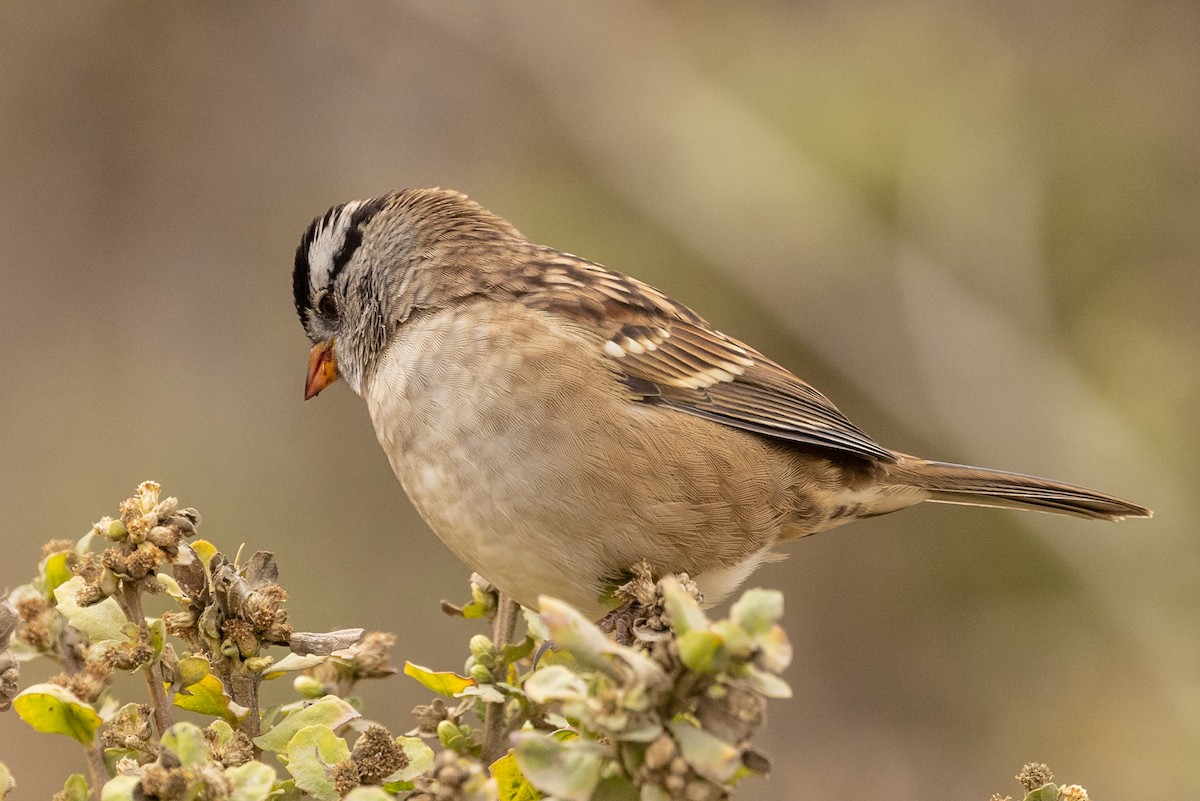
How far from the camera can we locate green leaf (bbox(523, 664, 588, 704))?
43.3 inches

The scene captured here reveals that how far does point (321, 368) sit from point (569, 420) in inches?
35.2

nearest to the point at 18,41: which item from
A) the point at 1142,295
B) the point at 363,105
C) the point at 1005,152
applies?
the point at 363,105

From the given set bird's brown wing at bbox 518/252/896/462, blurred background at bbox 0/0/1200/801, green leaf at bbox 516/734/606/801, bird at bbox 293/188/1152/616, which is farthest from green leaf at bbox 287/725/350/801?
blurred background at bbox 0/0/1200/801

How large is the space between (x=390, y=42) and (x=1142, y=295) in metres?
4.20

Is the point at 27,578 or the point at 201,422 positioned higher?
the point at 201,422

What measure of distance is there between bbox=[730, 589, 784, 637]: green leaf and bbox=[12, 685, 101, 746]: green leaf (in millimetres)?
684

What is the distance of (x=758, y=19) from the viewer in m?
6.55

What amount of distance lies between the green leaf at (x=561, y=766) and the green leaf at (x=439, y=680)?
0.50 metres

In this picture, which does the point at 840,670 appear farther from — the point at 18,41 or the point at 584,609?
the point at 18,41

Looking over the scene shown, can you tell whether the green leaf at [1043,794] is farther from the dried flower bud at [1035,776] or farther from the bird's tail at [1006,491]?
the bird's tail at [1006,491]

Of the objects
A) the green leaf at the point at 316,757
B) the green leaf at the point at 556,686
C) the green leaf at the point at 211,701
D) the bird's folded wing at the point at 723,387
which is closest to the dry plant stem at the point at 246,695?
the green leaf at the point at 211,701

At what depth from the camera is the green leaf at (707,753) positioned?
3.44 feet

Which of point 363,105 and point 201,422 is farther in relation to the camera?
point 363,105

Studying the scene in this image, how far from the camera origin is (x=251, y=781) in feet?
4.11
